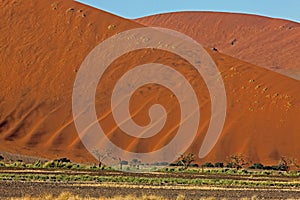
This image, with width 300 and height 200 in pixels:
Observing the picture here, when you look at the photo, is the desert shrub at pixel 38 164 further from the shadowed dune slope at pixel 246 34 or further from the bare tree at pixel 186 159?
the shadowed dune slope at pixel 246 34

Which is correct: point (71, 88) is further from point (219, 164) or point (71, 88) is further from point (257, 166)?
point (257, 166)

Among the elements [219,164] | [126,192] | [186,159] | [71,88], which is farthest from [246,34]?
[126,192]

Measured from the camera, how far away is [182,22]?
5733 inches

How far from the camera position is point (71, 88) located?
7512 cm

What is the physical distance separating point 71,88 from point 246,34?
6643 cm

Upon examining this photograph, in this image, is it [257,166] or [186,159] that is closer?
[186,159]

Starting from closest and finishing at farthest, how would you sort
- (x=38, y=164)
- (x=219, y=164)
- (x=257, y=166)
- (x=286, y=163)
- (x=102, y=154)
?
(x=38, y=164), (x=257, y=166), (x=286, y=163), (x=219, y=164), (x=102, y=154)

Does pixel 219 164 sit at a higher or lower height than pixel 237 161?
higher

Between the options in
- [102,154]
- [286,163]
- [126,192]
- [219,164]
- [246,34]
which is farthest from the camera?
[246,34]

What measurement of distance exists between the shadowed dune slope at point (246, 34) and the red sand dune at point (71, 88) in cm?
3084

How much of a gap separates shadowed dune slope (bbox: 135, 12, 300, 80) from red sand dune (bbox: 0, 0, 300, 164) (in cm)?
3084

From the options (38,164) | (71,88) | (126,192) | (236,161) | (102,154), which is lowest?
(126,192)

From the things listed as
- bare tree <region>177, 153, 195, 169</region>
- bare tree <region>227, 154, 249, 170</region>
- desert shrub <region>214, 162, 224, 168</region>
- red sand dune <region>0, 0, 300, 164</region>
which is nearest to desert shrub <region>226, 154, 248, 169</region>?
bare tree <region>227, 154, 249, 170</region>

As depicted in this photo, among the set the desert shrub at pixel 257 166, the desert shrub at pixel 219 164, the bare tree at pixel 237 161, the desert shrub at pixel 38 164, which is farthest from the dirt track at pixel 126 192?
the desert shrub at pixel 219 164
